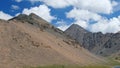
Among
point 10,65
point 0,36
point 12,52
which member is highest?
Result: point 0,36

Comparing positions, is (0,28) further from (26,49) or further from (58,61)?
(58,61)

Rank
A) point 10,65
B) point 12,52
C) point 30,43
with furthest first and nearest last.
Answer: point 30,43 → point 12,52 → point 10,65

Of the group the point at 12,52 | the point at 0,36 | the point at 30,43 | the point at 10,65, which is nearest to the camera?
the point at 10,65

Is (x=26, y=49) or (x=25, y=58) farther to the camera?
(x=26, y=49)

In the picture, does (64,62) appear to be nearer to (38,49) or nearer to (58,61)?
(58,61)

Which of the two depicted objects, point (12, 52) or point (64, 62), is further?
point (64, 62)

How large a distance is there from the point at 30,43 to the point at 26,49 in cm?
1202

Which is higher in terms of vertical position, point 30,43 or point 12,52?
point 30,43

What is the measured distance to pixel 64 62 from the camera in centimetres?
19688

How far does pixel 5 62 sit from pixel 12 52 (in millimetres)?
16192

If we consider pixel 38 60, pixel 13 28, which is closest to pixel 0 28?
pixel 13 28

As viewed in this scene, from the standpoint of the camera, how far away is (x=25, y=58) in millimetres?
171500

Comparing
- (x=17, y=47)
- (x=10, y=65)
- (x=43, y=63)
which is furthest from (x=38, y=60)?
(x=10, y=65)

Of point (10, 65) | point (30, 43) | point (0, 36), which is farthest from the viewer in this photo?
point (30, 43)
